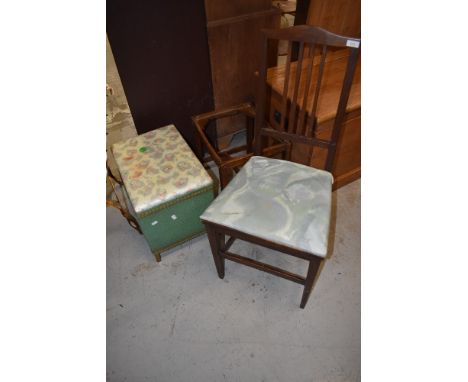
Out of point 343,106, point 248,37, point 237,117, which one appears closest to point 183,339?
point 343,106

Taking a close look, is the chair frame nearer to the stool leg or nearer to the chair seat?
the chair seat

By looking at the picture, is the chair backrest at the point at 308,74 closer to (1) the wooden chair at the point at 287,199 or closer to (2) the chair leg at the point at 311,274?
(1) the wooden chair at the point at 287,199

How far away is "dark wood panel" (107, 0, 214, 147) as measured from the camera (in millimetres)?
1372

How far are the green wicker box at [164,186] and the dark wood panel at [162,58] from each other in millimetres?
251

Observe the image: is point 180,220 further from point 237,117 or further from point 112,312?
point 237,117

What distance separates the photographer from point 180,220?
1477 mm

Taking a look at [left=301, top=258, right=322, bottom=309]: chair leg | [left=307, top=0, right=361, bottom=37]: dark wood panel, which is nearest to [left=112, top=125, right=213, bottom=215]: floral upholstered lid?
[left=301, top=258, right=322, bottom=309]: chair leg

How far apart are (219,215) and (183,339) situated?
26.2 inches

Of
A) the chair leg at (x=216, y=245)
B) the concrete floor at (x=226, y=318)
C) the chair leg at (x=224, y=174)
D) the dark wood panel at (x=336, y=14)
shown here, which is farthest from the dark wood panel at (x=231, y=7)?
the concrete floor at (x=226, y=318)

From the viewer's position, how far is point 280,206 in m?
1.16

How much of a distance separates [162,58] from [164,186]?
763 millimetres

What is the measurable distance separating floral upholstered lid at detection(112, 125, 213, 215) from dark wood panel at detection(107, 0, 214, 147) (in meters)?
0.26

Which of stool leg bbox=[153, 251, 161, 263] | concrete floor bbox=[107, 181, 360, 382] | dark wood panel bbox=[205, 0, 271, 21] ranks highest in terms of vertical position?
dark wood panel bbox=[205, 0, 271, 21]

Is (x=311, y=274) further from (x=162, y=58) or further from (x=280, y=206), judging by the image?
(x=162, y=58)
